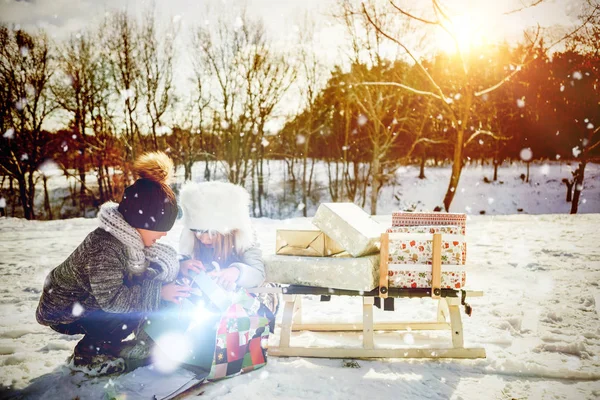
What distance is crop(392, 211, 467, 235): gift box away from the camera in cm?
331

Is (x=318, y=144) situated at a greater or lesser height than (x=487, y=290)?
greater

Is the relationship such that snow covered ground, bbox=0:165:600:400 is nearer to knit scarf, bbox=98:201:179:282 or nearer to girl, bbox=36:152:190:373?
girl, bbox=36:152:190:373

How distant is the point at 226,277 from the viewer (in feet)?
10.2

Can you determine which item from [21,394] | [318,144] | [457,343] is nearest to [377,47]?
[318,144]

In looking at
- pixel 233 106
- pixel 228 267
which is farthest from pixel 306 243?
pixel 233 106

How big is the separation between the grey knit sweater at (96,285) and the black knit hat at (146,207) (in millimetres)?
210

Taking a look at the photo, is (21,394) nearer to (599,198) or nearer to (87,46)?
(87,46)

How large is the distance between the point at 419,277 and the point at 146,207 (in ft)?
7.35

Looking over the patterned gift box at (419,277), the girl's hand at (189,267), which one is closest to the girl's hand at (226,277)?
the girl's hand at (189,267)

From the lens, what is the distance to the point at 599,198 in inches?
961

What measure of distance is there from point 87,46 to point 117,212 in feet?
69.9

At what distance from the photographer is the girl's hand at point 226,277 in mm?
3090

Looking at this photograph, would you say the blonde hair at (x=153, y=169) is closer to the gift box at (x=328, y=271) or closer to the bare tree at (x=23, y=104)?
the gift box at (x=328, y=271)

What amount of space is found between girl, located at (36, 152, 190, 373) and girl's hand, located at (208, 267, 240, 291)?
10.3 inches
